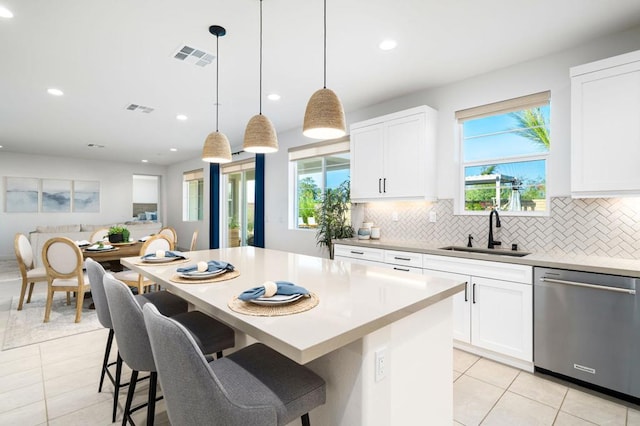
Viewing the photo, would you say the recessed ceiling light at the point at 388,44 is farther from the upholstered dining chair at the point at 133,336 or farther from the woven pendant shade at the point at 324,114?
the upholstered dining chair at the point at 133,336

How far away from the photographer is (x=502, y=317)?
2.66 m

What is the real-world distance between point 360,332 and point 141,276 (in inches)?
141

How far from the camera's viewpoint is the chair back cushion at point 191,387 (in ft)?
3.02

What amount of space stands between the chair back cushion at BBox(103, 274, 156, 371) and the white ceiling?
1979mm

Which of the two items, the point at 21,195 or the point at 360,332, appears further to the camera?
the point at 21,195

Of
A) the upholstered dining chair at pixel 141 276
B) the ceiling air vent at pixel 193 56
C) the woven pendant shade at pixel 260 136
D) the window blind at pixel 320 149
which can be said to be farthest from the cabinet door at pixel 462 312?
the upholstered dining chair at pixel 141 276

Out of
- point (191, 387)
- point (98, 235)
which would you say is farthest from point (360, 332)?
point (98, 235)

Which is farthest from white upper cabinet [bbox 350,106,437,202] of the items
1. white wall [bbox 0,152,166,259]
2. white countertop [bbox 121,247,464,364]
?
white wall [bbox 0,152,166,259]

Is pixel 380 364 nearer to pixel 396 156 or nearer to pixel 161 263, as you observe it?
pixel 161 263

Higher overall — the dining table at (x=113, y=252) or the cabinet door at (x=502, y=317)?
the dining table at (x=113, y=252)

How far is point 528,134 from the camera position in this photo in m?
3.16

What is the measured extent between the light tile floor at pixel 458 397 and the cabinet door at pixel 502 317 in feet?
0.61

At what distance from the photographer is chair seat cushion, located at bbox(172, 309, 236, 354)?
5.44ft

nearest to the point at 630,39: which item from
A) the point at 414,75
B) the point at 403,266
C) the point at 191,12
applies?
the point at 414,75
